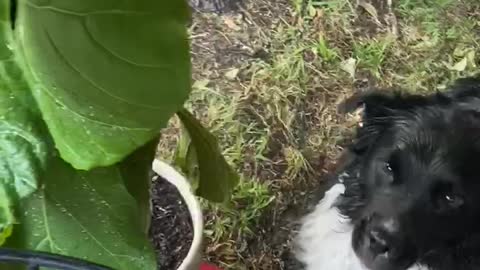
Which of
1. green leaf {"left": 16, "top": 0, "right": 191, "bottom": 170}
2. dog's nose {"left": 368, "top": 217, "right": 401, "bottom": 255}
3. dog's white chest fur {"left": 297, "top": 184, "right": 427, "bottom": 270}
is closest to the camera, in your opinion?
green leaf {"left": 16, "top": 0, "right": 191, "bottom": 170}

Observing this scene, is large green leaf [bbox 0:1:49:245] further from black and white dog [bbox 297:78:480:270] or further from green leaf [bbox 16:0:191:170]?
black and white dog [bbox 297:78:480:270]

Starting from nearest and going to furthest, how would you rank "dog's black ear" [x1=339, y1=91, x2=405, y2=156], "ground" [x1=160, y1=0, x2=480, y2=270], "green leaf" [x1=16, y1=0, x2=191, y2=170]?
1. "green leaf" [x1=16, y1=0, x2=191, y2=170]
2. "dog's black ear" [x1=339, y1=91, x2=405, y2=156]
3. "ground" [x1=160, y1=0, x2=480, y2=270]

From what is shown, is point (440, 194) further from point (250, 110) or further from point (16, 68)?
point (16, 68)

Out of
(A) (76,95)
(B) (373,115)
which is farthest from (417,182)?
(A) (76,95)

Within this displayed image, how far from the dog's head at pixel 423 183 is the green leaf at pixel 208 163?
10.0 inches

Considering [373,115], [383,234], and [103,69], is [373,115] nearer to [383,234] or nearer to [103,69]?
[383,234]

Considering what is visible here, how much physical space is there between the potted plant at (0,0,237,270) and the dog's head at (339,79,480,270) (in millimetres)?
556

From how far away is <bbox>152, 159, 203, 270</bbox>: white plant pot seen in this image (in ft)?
4.31

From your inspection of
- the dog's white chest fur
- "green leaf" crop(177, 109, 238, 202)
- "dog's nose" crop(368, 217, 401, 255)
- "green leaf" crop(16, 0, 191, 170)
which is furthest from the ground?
"green leaf" crop(16, 0, 191, 170)

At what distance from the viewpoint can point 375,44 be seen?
188 centimetres

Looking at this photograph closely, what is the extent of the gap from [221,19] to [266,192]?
1.31ft

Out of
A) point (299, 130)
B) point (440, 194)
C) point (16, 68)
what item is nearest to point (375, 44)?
point (299, 130)

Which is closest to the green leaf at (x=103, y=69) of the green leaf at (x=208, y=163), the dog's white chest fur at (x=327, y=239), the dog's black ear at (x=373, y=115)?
the green leaf at (x=208, y=163)

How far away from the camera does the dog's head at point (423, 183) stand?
129cm
